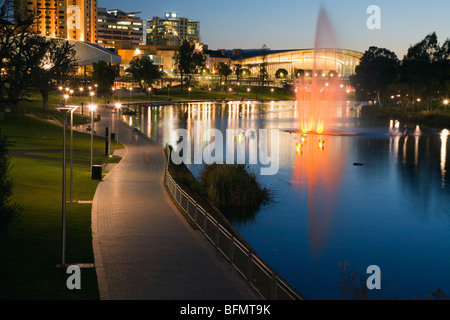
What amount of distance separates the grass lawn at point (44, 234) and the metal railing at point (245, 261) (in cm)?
367

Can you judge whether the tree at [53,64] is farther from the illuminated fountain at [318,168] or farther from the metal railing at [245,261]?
the metal railing at [245,261]

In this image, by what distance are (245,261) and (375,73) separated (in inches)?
4284

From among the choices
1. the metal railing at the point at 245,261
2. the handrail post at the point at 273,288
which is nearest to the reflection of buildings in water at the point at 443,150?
the metal railing at the point at 245,261

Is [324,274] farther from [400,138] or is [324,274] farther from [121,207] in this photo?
[400,138]

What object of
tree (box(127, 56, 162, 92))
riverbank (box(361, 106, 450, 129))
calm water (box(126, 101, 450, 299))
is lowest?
calm water (box(126, 101, 450, 299))

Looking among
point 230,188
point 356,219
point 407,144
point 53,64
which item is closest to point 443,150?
point 407,144

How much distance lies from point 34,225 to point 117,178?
10.8 meters

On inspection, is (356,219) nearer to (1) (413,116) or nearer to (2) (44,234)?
(2) (44,234)

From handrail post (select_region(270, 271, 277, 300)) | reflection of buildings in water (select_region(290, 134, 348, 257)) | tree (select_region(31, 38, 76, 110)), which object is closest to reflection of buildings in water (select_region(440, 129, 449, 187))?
reflection of buildings in water (select_region(290, 134, 348, 257))

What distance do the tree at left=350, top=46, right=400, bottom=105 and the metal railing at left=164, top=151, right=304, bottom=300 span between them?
10076 centimetres

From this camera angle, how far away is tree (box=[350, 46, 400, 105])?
116 meters

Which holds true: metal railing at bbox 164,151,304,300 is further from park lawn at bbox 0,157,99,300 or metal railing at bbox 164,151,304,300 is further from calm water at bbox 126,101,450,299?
park lawn at bbox 0,157,99,300

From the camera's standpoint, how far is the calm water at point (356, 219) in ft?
66.6

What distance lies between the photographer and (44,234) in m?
19.0
